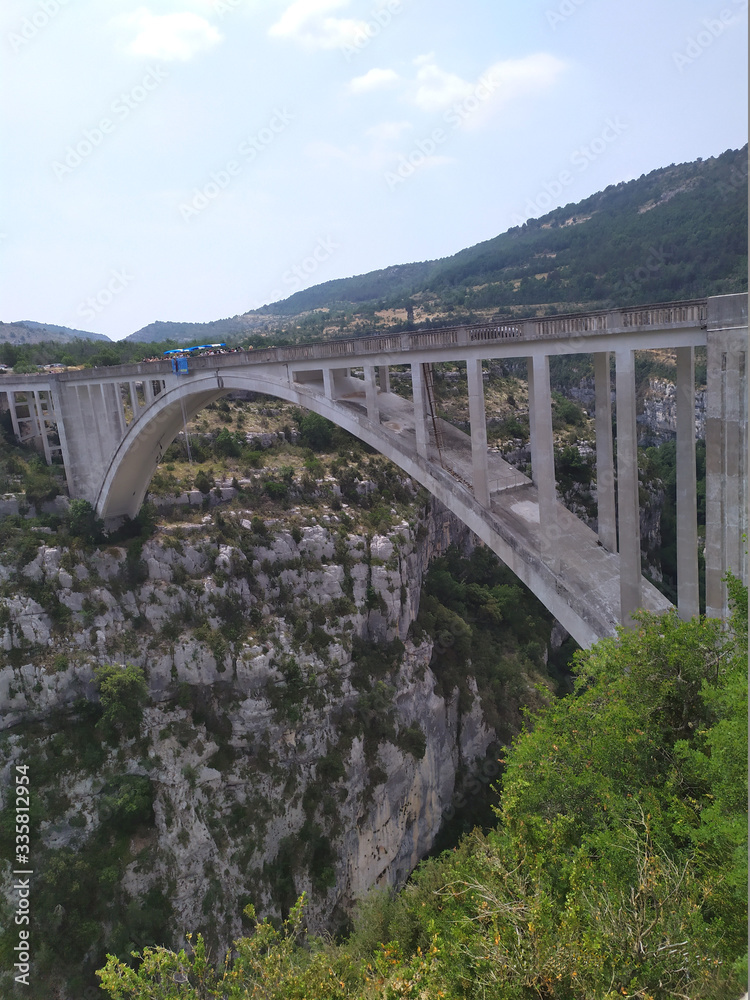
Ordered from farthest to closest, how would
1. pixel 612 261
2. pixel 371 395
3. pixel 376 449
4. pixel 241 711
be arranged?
1. pixel 612 261
2. pixel 241 711
3. pixel 376 449
4. pixel 371 395

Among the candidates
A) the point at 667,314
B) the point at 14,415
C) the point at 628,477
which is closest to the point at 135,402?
the point at 14,415

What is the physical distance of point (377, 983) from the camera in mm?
7641

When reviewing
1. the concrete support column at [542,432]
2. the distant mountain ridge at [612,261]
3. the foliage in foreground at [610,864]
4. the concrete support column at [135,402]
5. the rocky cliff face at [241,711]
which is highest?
the distant mountain ridge at [612,261]

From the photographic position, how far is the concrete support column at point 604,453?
12.6m

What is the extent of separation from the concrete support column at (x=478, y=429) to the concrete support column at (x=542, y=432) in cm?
127

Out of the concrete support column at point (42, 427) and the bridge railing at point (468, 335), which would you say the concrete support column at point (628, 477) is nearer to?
the bridge railing at point (468, 335)

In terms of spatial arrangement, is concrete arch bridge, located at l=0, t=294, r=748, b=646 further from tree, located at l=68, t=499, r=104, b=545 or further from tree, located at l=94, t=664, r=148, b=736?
tree, located at l=94, t=664, r=148, b=736

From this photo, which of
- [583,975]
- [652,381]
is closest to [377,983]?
[583,975]

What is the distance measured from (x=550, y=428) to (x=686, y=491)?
284 cm

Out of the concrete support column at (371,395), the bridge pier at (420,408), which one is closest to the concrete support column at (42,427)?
the concrete support column at (371,395)

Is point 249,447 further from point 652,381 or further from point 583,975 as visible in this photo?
point 652,381

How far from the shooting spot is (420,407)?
597 inches

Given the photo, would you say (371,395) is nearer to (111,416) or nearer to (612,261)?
(111,416)

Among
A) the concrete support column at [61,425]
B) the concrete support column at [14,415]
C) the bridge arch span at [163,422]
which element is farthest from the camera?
the concrete support column at [14,415]
